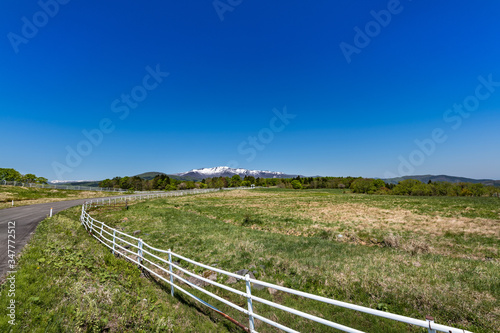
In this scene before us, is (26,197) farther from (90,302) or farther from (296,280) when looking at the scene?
Answer: (296,280)

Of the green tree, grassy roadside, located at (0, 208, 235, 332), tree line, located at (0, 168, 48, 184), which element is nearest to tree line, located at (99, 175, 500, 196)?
tree line, located at (0, 168, 48, 184)

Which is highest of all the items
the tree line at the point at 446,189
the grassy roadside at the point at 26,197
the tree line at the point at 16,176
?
the tree line at the point at 16,176

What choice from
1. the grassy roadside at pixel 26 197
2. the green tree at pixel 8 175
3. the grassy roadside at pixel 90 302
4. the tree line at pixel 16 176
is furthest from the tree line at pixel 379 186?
the grassy roadside at pixel 90 302

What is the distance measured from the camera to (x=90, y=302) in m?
5.48

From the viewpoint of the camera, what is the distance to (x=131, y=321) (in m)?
5.32

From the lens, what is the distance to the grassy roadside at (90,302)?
493 centimetres

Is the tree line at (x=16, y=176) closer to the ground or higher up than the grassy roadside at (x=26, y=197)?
higher up

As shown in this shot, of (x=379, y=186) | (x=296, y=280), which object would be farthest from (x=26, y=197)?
(x=379, y=186)

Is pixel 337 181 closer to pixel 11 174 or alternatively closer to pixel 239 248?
pixel 239 248

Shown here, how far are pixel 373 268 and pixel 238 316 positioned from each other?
5.93m

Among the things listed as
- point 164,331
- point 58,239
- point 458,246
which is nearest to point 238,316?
point 164,331

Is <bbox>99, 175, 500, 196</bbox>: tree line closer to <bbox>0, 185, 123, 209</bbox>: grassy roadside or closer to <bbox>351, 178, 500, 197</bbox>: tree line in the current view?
<bbox>351, 178, 500, 197</bbox>: tree line

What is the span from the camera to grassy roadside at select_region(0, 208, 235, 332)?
194 inches

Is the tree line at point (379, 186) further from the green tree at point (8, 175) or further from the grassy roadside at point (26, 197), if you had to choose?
the grassy roadside at point (26, 197)
